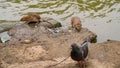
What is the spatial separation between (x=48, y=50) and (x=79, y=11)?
4.43m

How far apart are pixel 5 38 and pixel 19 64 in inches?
88.1

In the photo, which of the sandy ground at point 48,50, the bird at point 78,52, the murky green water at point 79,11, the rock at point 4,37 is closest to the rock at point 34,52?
the sandy ground at point 48,50

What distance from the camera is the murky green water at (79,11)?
463 inches

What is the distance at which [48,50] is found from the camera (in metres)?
9.24

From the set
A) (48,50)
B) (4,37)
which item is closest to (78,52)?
(48,50)

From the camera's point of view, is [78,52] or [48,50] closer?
[78,52]

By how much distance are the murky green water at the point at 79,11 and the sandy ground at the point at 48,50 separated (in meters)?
1.22

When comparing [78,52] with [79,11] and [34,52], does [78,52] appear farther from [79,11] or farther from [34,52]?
[79,11]

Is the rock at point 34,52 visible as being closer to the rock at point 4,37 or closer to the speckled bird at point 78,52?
the rock at point 4,37

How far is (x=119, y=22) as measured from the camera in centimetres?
1220

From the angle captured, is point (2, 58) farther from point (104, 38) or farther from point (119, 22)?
point (119, 22)

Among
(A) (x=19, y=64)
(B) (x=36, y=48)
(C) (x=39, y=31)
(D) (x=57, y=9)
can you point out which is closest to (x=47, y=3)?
(D) (x=57, y=9)

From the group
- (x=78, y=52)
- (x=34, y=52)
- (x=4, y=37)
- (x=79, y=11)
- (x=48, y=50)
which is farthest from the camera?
(x=79, y=11)

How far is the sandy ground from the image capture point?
325 inches
